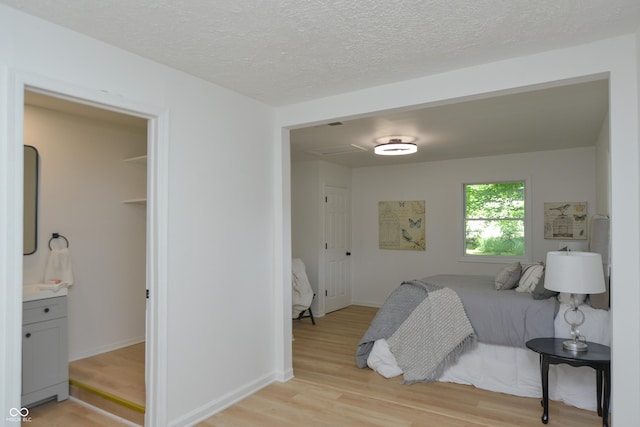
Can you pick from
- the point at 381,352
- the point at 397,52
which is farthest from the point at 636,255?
the point at 381,352

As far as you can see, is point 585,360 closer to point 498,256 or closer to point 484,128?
point 484,128

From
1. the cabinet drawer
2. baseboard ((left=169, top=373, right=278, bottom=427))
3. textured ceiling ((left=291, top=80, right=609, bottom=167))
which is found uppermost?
textured ceiling ((left=291, top=80, right=609, bottom=167))

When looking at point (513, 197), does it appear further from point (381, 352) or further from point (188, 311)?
point (188, 311)

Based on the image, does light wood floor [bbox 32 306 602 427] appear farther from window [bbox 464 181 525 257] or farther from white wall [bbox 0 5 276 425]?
window [bbox 464 181 525 257]

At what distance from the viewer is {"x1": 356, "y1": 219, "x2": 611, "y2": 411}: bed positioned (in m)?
3.15

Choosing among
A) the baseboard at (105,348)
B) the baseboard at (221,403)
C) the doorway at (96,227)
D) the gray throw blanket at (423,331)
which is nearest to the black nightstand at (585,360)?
the gray throw blanket at (423,331)

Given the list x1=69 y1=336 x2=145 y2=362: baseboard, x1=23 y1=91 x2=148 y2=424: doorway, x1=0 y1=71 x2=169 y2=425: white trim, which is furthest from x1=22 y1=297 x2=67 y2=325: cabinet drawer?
x1=0 y1=71 x2=169 y2=425: white trim

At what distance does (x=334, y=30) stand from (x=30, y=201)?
3012 mm

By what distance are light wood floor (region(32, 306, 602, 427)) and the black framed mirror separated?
1.34m

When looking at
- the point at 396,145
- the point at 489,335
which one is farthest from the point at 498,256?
the point at 489,335

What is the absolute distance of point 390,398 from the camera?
3258 mm

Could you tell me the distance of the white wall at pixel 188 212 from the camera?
6.43ft

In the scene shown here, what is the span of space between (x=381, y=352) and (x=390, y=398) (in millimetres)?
621

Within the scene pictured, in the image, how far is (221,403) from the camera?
9.97 ft
